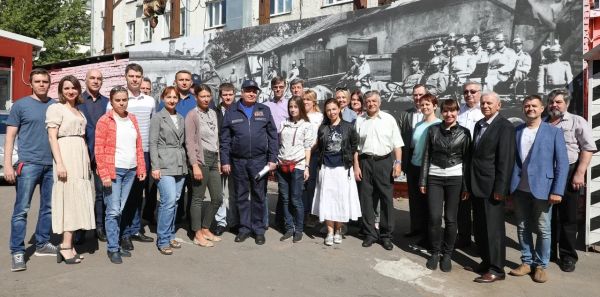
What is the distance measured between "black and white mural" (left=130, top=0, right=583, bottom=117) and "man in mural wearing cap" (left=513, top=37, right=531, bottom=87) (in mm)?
16

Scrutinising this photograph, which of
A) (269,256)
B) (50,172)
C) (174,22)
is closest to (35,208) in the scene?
(50,172)

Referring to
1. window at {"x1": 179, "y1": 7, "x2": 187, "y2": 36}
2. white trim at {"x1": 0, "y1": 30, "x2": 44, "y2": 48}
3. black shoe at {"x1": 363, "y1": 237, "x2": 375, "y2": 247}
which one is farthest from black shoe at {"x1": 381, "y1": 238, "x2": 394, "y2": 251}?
window at {"x1": 179, "y1": 7, "x2": 187, "y2": 36}

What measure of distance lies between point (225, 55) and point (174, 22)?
11397 mm

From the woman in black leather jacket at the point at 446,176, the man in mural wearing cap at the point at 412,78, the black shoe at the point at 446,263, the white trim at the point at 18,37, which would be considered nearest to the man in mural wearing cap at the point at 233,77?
the man in mural wearing cap at the point at 412,78

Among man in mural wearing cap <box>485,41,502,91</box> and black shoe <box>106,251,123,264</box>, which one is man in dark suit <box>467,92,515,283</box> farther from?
man in mural wearing cap <box>485,41,502,91</box>

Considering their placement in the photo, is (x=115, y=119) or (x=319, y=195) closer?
(x=115, y=119)

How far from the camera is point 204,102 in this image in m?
5.64

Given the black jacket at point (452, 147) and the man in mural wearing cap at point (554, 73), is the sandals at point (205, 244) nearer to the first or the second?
the black jacket at point (452, 147)

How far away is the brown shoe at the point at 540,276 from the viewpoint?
476cm

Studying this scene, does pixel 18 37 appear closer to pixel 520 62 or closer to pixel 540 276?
pixel 520 62

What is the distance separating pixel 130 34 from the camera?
26438 mm

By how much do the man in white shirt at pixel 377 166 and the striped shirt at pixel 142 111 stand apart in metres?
2.54

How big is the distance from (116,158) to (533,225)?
14.3ft

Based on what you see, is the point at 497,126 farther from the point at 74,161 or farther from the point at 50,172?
the point at 50,172
